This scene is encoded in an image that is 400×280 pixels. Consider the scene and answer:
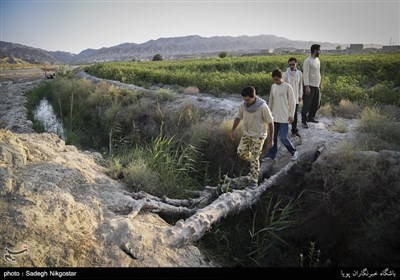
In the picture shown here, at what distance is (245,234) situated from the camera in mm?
4652

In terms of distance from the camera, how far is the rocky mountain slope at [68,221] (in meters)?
2.92

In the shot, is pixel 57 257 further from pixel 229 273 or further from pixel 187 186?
pixel 187 186

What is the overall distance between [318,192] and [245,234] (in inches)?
56.6

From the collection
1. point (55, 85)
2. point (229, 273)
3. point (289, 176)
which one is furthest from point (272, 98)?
point (55, 85)

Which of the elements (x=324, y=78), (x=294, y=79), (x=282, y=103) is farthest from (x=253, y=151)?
(x=324, y=78)

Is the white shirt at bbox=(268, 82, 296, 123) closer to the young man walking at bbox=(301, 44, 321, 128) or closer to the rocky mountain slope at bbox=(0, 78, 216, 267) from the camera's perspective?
the young man walking at bbox=(301, 44, 321, 128)

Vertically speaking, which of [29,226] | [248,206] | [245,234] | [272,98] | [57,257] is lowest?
[245,234]

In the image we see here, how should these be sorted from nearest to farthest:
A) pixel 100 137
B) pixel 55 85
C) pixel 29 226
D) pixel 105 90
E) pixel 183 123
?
1. pixel 29 226
2. pixel 183 123
3. pixel 100 137
4. pixel 105 90
5. pixel 55 85

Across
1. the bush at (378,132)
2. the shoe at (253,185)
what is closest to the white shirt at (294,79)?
the bush at (378,132)

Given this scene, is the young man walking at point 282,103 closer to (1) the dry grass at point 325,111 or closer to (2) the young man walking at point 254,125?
(2) the young man walking at point 254,125

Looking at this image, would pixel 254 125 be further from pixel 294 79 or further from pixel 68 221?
pixel 68 221

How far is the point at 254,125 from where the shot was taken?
4.90 m

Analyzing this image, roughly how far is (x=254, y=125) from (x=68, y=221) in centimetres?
302

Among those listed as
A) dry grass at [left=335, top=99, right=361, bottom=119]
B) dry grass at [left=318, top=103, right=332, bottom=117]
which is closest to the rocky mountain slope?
dry grass at [left=318, top=103, right=332, bottom=117]
